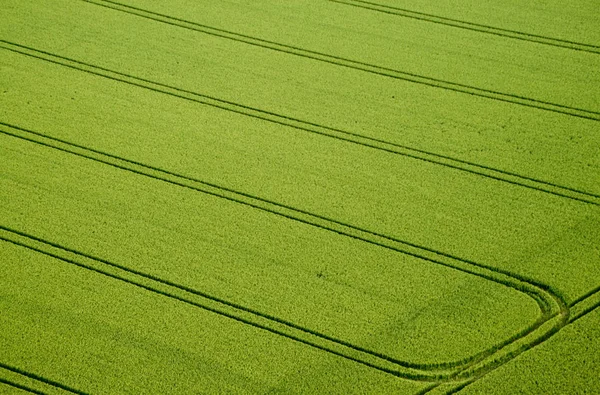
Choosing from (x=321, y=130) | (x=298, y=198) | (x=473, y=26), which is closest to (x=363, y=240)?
(x=298, y=198)

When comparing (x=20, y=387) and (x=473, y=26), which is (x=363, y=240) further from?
(x=473, y=26)

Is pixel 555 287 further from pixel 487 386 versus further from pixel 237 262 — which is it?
pixel 237 262

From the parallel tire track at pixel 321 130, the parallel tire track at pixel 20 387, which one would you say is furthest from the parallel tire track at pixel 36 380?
the parallel tire track at pixel 321 130

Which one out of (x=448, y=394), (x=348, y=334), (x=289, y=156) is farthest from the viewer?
(x=289, y=156)

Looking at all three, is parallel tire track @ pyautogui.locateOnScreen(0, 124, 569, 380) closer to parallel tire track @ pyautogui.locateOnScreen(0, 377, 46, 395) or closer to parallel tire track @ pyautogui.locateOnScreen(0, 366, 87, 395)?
parallel tire track @ pyautogui.locateOnScreen(0, 366, 87, 395)

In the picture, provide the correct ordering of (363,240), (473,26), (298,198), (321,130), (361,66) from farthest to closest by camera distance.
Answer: (473,26)
(361,66)
(321,130)
(298,198)
(363,240)

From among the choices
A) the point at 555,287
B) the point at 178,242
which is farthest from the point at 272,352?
the point at 555,287
